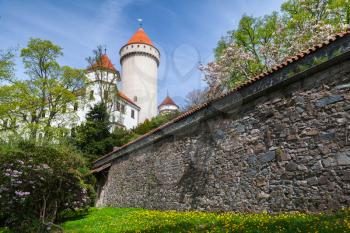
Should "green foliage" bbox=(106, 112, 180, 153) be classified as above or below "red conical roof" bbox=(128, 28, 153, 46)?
below

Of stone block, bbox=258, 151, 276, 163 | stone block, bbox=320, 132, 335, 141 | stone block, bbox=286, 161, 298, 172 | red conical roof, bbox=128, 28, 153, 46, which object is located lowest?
stone block, bbox=286, 161, 298, 172

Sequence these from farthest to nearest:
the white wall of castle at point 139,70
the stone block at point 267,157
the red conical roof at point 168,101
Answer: the red conical roof at point 168,101 < the white wall of castle at point 139,70 < the stone block at point 267,157

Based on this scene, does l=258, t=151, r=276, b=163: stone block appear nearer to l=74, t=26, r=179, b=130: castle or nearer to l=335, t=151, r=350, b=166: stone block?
l=335, t=151, r=350, b=166: stone block

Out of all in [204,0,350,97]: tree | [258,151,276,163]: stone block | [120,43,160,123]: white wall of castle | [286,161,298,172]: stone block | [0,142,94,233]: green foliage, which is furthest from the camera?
[120,43,160,123]: white wall of castle

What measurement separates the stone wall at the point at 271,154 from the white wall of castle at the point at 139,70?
3945cm

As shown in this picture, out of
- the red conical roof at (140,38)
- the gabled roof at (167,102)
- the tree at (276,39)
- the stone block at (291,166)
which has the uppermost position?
the red conical roof at (140,38)

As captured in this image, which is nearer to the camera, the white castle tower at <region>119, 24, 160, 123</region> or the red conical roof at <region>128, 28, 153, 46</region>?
the white castle tower at <region>119, 24, 160, 123</region>

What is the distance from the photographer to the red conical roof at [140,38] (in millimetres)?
53181

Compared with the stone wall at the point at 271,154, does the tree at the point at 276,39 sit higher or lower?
higher

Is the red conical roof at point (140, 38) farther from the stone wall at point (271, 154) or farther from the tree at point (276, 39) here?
the stone wall at point (271, 154)

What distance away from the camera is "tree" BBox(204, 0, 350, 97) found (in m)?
21.3

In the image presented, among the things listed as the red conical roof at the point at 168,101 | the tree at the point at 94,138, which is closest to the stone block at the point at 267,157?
the tree at the point at 94,138

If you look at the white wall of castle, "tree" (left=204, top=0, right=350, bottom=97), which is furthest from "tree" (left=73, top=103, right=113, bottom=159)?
the white wall of castle

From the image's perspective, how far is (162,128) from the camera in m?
14.2
